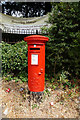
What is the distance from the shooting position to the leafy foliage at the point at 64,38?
358 cm

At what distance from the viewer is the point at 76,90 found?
3.78 m

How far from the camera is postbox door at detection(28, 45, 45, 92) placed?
2707 millimetres

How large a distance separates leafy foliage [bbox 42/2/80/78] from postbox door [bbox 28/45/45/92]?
1.11 meters

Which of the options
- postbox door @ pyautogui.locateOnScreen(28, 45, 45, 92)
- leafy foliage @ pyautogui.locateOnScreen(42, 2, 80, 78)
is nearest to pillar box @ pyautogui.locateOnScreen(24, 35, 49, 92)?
postbox door @ pyautogui.locateOnScreen(28, 45, 45, 92)

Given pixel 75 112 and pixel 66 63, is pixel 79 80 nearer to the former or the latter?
pixel 66 63

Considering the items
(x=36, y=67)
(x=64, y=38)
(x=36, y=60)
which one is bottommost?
(x=36, y=67)

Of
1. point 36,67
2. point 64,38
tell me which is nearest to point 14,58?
point 36,67

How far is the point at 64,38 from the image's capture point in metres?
3.71

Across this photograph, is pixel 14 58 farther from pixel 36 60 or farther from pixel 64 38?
pixel 64 38

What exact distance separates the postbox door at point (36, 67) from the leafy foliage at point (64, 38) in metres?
1.11

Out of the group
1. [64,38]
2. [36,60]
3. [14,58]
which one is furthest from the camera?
[14,58]

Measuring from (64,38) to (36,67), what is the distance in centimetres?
165

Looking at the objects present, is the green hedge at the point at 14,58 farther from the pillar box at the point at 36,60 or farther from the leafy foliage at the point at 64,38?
the pillar box at the point at 36,60

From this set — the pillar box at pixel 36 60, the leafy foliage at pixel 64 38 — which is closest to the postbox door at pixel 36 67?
the pillar box at pixel 36 60
